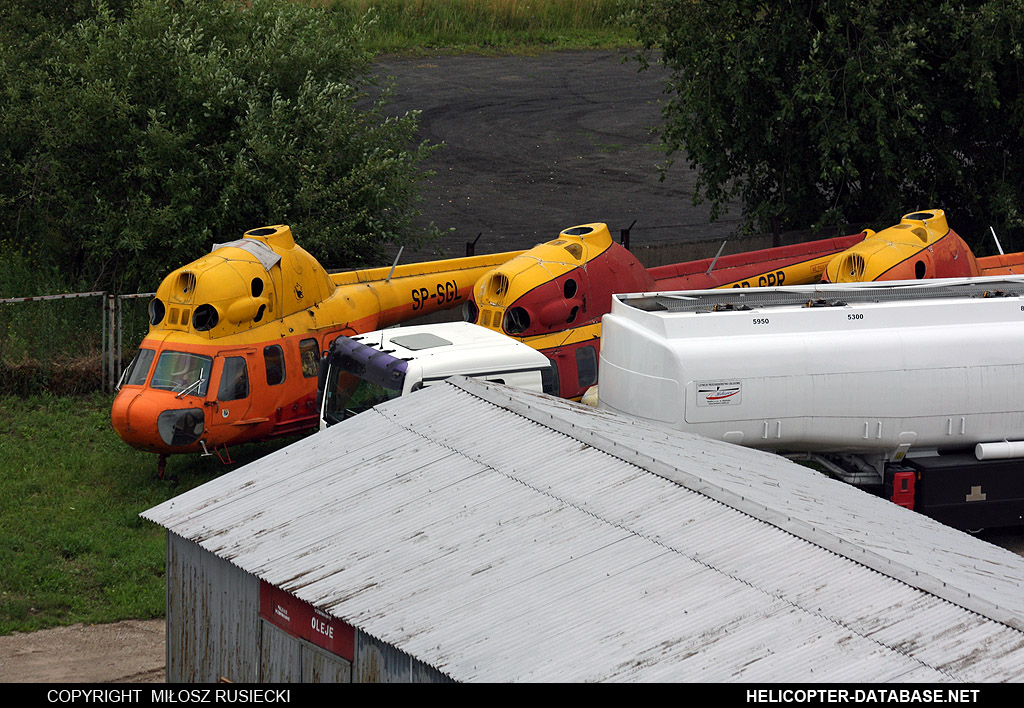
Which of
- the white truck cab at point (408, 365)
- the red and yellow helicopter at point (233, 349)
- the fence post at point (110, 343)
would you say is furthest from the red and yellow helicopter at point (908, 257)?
the fence post at point (110, 343)

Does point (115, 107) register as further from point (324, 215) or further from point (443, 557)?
point (443, 557)

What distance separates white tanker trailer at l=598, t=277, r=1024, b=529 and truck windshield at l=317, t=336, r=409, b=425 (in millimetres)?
3087

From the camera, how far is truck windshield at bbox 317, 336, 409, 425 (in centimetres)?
1608

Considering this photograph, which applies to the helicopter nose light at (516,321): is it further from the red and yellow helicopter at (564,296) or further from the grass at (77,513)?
the grass at (77,513)

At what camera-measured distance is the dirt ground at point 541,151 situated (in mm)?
34094

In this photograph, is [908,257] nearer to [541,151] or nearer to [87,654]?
[87,654]

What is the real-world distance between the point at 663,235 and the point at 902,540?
23.7m

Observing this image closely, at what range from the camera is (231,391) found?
17672 mm

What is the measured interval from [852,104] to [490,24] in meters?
26.1

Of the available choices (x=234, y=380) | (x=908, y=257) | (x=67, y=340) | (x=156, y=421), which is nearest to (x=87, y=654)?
(x=156, y=421)

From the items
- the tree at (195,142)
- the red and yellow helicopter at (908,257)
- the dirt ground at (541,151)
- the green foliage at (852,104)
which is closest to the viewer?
the red and yellow helicopter at (908,257)


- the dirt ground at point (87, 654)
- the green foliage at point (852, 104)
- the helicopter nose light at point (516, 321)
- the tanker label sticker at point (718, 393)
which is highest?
the green foliage at point (852, 104)

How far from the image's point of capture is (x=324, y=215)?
2417cm

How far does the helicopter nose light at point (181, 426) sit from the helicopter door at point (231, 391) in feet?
0.63
